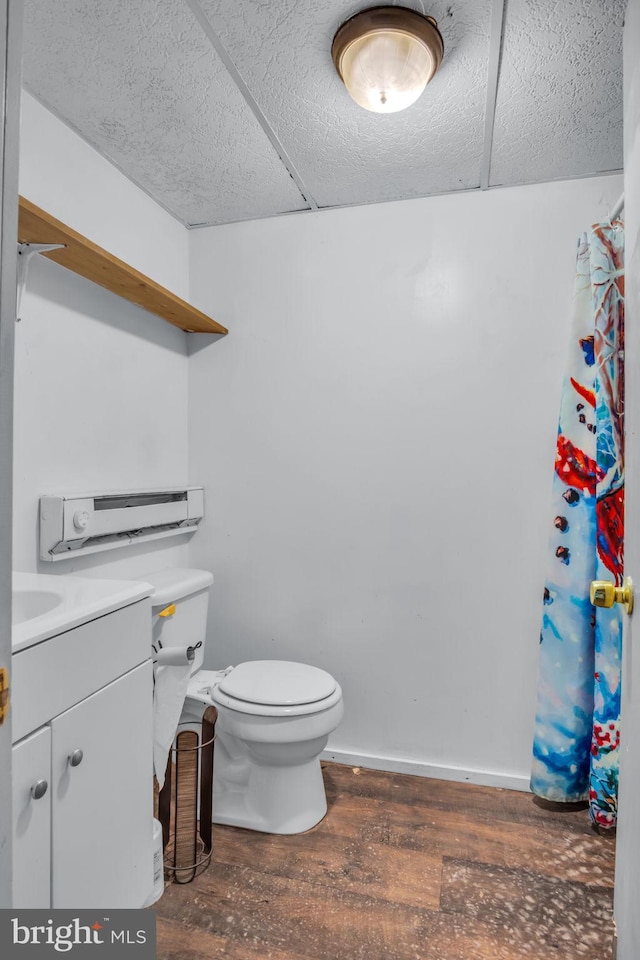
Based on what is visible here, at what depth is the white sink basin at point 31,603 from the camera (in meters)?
1.33

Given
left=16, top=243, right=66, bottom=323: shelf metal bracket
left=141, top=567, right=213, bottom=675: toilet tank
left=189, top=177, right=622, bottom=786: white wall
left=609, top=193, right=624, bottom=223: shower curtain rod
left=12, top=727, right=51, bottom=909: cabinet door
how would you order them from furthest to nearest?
1. left=189, top=177, right=622, bottom=786: white wall
2. left=141, top=567, right=213, bottom=675: toilet tank
3. left=609, top=193, right=624, bottom=223: shower curtain rod
4. left=16, top=243, right=66, bottom=323: shelf metal bracket
5. left=12, top=727, right=51, bottom=909: cabinet door

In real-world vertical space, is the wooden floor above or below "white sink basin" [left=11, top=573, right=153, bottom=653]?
below

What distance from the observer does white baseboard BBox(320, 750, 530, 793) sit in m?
2.06

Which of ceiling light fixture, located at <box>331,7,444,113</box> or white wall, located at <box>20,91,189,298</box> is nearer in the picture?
ceiling light fixture, located at <box>331,7,444,113</box>

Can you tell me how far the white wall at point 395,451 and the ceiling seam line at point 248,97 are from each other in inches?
9.1

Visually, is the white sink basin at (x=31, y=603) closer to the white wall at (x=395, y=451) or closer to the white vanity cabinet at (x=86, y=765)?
the white vanity cabinet at (x=86, y=765)

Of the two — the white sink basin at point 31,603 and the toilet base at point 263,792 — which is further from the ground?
the white sink basin at point 31,603

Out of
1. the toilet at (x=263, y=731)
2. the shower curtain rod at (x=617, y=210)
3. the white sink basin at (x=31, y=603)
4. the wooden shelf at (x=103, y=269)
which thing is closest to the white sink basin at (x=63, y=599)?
the white sink basin at (x=31, y=603)

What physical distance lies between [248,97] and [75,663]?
1.54 metres

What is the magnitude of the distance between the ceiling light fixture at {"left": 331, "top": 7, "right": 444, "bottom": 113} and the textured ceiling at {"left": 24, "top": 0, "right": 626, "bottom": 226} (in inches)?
1.2

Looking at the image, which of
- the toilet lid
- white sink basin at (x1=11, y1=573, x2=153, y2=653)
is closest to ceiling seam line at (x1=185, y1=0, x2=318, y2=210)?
white sink basin at (x1=11, y1=573, x2=153, y2=653)

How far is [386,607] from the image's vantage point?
2.19 meters

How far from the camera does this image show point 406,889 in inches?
60.5

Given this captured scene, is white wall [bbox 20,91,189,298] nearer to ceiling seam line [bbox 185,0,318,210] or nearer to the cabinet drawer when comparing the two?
ceiling seam line [bbox 185,0,318,210]
